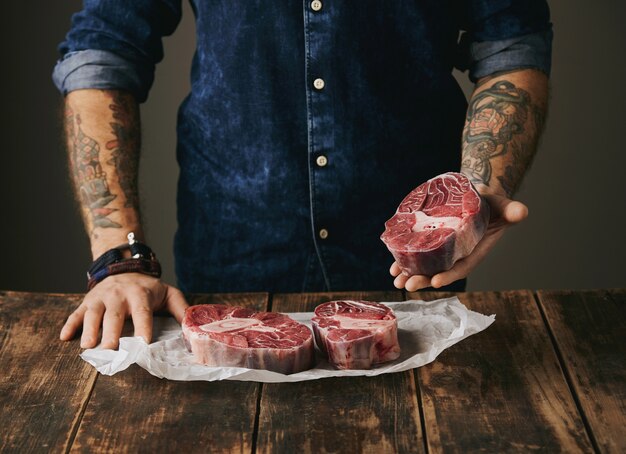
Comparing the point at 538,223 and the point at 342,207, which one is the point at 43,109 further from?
the point at 538,223

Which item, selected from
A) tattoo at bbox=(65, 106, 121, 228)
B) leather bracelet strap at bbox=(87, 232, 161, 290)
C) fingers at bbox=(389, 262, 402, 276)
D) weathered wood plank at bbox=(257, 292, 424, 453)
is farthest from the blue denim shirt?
weathered wood plank at bbox=(257, 292, 424, 453)

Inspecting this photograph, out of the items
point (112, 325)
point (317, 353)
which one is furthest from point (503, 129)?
point (112, 325)

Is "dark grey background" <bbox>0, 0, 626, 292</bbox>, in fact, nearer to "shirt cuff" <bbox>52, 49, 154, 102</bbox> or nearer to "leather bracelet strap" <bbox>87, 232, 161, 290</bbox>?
"shirt cuff" <bbox>52, 49, 154, 102</bbox>

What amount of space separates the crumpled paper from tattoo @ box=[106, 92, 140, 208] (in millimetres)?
379

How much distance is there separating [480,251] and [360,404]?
399mm

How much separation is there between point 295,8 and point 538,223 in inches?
70.3

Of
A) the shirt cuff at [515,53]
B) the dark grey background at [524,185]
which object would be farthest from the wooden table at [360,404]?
the dark grey background at [524,185]

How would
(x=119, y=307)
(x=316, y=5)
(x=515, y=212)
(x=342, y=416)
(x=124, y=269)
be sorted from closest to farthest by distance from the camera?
(x=342, y=416) → (x=515, y=212) → (x=119, y=307) → (x=124, y=269) → (x=316, y=5)

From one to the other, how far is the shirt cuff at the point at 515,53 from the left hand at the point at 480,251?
0.42 metres

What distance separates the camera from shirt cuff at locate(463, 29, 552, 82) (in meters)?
2.06

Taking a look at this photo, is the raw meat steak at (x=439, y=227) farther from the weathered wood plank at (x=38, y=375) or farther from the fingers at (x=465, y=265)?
the weathered wood plank at (x=38, y=375)

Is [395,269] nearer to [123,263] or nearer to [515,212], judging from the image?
[515,212]

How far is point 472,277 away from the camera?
359 cm

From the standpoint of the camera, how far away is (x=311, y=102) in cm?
205
